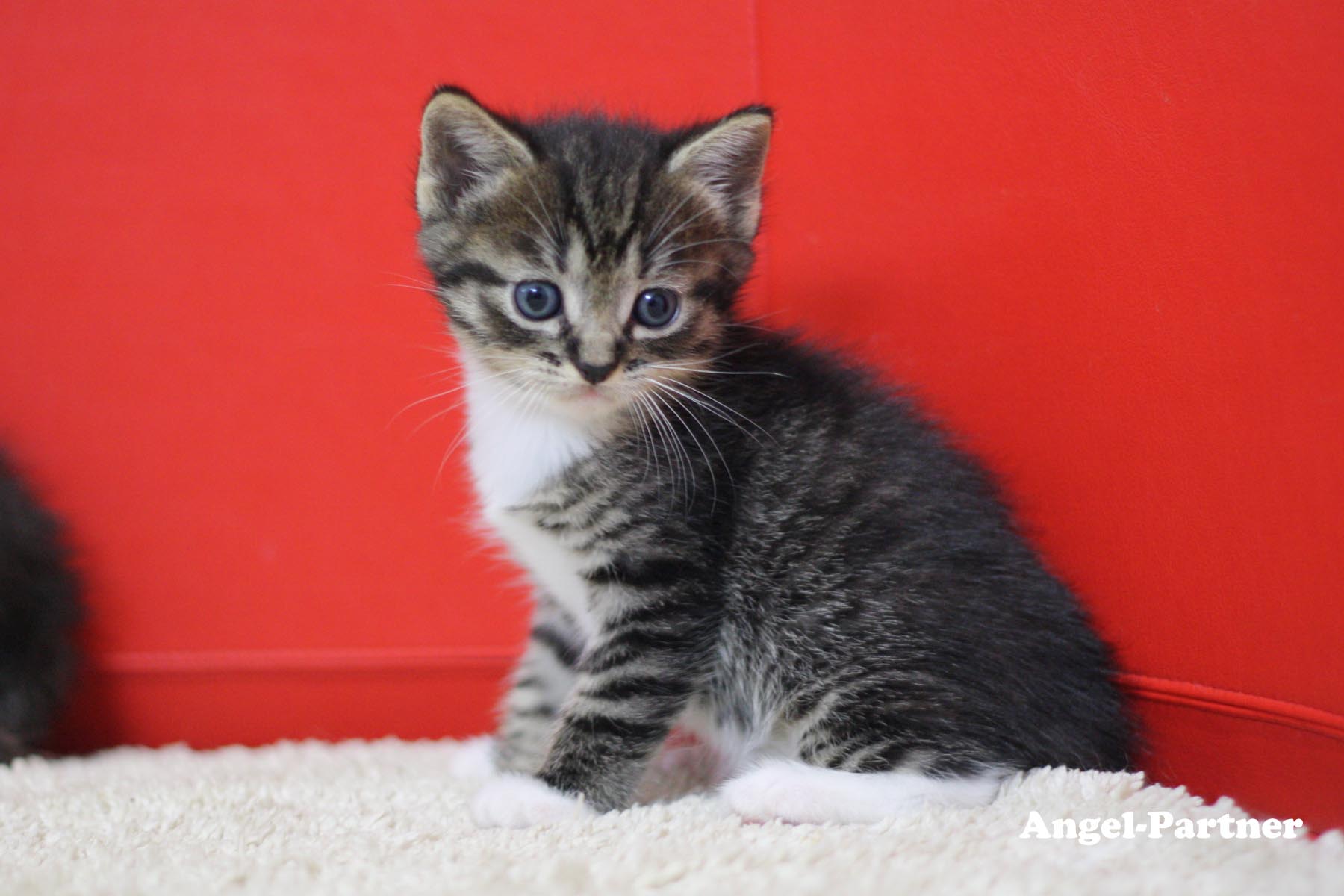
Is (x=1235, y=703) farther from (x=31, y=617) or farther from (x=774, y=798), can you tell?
(x=31, y=617)

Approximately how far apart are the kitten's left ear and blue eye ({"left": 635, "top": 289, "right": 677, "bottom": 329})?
18 centimetres

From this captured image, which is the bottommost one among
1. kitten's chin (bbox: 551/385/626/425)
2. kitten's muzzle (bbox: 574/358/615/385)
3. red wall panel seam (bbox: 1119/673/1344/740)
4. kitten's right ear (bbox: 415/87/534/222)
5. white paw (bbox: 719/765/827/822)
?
white paw (bbox: 719/765/827/822)

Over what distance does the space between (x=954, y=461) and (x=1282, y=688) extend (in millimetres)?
517

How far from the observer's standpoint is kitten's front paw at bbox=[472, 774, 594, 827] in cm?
131

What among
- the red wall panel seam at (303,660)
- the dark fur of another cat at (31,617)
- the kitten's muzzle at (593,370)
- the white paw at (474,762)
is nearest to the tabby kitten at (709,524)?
the kitten's muzzle at (593,370)

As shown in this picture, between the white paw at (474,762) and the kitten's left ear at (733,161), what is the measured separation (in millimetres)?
940

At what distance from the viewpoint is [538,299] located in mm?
1415

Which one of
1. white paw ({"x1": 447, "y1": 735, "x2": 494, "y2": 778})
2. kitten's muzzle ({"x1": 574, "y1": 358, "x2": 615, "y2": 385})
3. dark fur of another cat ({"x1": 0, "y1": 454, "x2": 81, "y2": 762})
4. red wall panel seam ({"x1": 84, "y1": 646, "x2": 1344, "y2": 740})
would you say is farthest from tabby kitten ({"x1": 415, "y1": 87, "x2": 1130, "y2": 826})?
dark fur of another cat ({"x1": 0, "y1": 454, "x2": 81, "y2": 762})

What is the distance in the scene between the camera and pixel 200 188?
1965 millimetres

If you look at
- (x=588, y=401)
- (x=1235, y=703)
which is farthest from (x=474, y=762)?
(x=1235, y=703)

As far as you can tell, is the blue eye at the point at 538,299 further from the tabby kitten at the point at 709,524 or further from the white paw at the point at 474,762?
the white paw at the point at 474,762

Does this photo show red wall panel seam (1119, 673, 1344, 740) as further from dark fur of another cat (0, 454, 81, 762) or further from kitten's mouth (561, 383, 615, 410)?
dark fur of another cat (0, 454, 81, 762)

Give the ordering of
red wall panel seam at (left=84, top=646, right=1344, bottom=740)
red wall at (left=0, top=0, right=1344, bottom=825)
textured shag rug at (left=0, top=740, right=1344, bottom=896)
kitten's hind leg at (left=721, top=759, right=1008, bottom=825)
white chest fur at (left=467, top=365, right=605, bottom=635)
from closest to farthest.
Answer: textured shag rug at (left=0, top=740, right=1344, bottom=896) → kitten's hind leg at (left=721, top=759, right=1008, bottom=825) → white chest fur at (left=467, top=365, right=605, bottom=635) → red wall at (left=0, top=0, right=1344, bottom=825) → red wall panel seam at (left=84, top=646, right=1344, bottom=740)

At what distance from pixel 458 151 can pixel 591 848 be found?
949mm
